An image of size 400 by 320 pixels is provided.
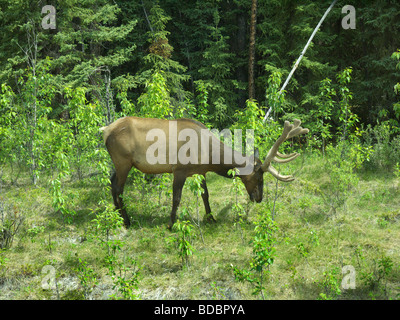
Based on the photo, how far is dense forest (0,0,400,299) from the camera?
235 inches

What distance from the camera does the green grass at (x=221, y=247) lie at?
5.74 m

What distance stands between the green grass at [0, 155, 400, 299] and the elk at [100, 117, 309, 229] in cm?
50

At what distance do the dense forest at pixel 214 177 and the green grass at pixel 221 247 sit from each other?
0.03 m

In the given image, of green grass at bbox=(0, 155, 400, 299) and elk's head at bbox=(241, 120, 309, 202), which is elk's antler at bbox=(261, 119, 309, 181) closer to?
elk's head at bbox=(241, 120, 309, 202)

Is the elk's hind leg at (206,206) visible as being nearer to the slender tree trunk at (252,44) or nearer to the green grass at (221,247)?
the green grass at (221,247)

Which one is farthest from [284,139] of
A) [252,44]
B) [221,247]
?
[252,44]

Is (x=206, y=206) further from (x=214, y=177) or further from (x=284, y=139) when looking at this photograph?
(x=214, y=177)

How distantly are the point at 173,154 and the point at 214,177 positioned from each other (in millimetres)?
3194

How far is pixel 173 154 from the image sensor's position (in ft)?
25.0

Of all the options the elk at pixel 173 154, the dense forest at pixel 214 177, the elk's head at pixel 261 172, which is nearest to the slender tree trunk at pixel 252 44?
the dense forest at pixel 214 177

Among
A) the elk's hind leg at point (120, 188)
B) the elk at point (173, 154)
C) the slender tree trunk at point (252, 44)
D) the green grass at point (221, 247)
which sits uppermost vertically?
the slender tree trunk at point (252, 44)

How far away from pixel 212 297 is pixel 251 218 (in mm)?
2811
